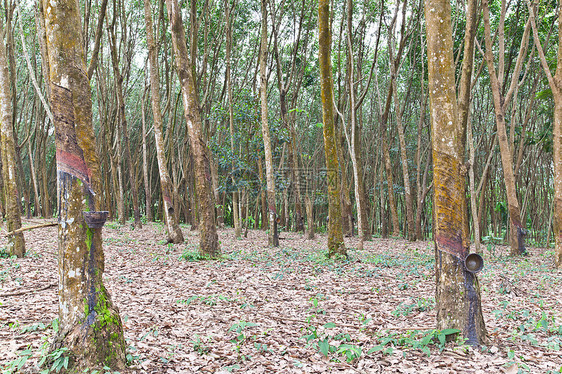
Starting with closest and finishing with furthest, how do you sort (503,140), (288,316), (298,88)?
(288,316) → (503,140) → (298,88)

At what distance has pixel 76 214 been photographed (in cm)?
269

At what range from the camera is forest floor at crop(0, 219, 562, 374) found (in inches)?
127

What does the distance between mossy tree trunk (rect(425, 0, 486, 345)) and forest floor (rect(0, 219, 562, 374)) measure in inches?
10.0

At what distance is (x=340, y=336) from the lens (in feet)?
12.6

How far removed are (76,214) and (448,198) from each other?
3156mm

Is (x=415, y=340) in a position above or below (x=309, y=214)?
below

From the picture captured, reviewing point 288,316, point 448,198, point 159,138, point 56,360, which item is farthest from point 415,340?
point 159,138

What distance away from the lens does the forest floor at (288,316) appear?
10.6 feet

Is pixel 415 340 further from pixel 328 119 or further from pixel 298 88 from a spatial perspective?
pixel 298 88

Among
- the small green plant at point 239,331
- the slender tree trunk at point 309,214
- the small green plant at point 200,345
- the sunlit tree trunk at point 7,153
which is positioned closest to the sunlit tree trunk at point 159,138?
the sunlit tree trunk at point 7,153

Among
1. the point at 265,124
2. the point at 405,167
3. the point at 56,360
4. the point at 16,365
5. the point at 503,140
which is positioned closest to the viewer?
the point at 56,360

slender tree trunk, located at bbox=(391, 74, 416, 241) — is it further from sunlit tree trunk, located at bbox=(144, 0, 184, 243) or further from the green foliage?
the green foliage

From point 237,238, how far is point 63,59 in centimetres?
1045

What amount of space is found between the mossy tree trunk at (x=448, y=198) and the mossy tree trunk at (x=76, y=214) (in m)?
2.88
